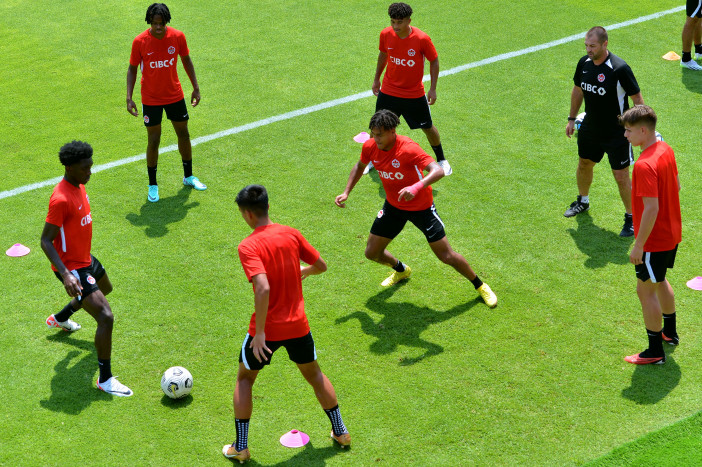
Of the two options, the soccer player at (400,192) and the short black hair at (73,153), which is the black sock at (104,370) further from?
the soccer player at (400,192)

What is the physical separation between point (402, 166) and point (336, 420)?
108 inches

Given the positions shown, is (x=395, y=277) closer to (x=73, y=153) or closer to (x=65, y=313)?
(x=65, y=313)

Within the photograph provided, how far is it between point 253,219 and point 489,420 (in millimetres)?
2754

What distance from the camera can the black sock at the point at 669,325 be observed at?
726 centimetres

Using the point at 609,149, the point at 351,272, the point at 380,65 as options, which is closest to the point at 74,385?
the point at 351,272

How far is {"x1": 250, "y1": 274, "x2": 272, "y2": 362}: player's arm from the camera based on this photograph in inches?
217

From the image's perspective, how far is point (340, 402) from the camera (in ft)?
22.5

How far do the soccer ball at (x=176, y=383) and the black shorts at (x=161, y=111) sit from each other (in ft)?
14.3

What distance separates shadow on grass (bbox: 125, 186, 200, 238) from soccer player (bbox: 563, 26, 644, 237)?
5080 mm

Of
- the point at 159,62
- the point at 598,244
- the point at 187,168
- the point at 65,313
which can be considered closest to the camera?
the point at 65,313

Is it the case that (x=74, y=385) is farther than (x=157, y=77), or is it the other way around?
(x=157, y=77)

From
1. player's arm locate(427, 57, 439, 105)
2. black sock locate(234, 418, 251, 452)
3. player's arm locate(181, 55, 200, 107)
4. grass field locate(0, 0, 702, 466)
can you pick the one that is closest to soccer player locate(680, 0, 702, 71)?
grass field locate(0, 0, 702, 466)

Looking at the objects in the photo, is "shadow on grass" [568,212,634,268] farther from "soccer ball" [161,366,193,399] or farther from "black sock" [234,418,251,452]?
"soccer ball" [161,366,193,399]

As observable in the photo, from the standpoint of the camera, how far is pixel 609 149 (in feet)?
29.8
